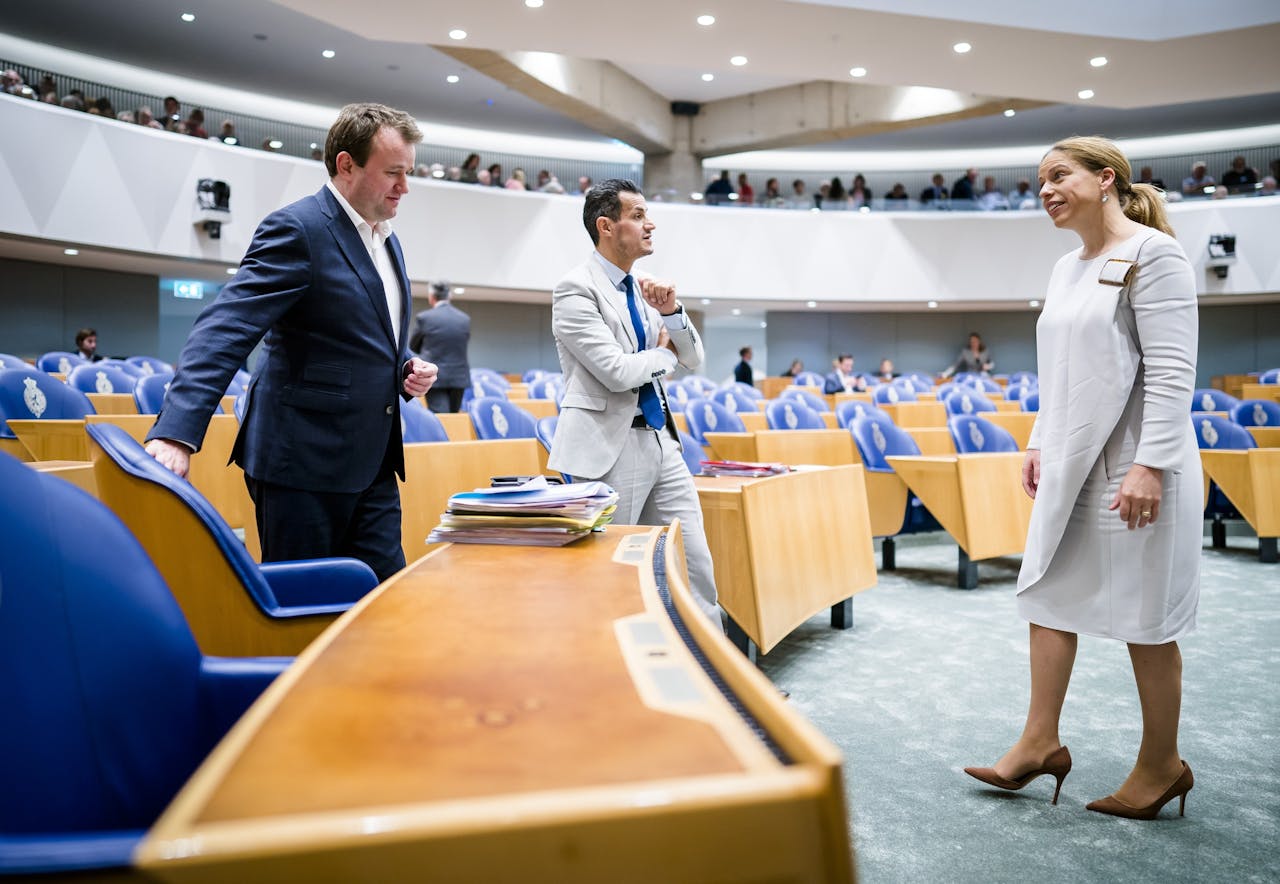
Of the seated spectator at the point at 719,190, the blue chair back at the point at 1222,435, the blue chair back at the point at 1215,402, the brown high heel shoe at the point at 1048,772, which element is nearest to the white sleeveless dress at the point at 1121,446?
the brown high heel shoe at the point at 1048,772

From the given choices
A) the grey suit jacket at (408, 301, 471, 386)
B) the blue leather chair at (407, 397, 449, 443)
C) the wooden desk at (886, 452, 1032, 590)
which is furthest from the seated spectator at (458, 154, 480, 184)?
the wooden desk at (886, 452, 1032, 590)

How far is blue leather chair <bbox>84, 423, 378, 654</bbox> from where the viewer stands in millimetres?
1334

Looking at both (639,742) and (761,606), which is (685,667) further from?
(761,606)

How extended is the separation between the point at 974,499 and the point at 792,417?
187 cm

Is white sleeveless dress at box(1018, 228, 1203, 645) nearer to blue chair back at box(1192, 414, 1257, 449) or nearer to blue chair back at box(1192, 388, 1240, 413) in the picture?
blue chair back at box(1192, 414, 1257, 449)

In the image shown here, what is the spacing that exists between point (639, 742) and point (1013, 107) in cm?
1597

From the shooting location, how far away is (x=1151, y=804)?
201cm

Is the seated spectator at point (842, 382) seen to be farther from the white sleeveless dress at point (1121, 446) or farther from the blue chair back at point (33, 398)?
the white sleeveless dress at point (1121, 446)

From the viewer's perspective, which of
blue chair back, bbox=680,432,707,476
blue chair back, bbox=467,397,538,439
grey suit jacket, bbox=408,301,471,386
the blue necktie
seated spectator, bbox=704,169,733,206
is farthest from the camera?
seated spectator, bbox=704,169,733,206

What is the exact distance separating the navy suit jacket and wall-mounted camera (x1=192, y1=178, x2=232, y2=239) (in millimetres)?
12038

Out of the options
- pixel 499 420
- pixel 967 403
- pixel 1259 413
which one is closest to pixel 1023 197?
pixel 967 403

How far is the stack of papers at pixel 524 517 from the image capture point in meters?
1.64

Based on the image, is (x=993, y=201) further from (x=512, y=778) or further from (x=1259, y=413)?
(x=512, y=778)

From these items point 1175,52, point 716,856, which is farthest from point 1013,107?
point 716,856
